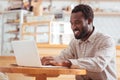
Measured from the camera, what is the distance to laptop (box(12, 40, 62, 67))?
1809 mm

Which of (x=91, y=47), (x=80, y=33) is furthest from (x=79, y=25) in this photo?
(x=91, y=47)

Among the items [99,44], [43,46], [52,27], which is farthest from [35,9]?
[99,44]

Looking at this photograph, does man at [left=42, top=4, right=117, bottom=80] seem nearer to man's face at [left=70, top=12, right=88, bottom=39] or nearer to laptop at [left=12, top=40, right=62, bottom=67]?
man's face at [left=70, top=12, right=88, bottom=39]

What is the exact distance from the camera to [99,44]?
2160 mm

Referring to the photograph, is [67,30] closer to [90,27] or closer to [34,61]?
[90,27]

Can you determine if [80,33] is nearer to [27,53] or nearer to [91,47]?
[91,47]

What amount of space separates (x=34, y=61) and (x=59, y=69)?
0.21 m

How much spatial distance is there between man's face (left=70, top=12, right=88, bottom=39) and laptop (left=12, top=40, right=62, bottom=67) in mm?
484

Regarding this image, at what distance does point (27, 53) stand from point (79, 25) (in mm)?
546

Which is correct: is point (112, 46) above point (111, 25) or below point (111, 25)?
above

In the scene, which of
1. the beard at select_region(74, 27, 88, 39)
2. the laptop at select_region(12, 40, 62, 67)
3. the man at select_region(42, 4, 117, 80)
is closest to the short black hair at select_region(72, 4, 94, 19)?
the man at select_region(42, 4, 117, 80)

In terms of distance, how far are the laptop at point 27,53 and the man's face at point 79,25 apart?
48 cm

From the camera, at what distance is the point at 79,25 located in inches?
87.5

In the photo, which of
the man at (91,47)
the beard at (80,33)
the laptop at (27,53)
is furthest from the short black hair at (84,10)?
the laptop at (27,53)
